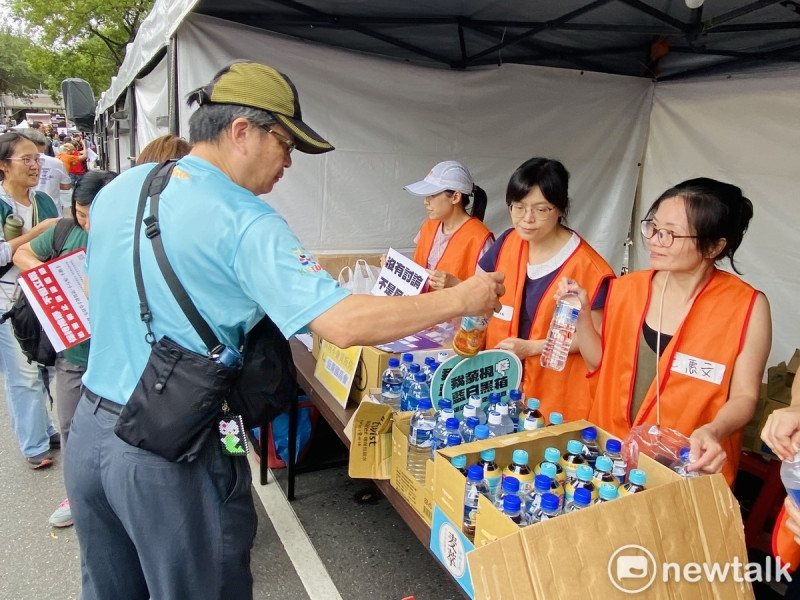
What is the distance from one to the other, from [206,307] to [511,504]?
766 mm

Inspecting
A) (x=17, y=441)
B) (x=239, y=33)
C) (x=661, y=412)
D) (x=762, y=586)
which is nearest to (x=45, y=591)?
(x=17, y=441)

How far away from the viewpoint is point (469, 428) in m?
1.41

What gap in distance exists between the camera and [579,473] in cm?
114

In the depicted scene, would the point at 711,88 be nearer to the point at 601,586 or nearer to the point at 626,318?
the point at 626,318

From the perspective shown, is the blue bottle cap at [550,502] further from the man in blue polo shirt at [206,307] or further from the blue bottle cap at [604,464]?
the man in blue polo shirt at [206,307]

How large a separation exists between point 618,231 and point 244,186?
4.61 metres

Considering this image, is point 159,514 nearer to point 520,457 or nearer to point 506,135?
point 520,457

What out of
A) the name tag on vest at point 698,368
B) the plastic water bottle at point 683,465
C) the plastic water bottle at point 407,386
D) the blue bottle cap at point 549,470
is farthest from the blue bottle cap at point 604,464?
the plastic water bottle at point 407,386

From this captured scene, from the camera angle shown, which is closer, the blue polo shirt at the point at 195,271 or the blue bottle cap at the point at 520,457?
the blue polo shirt at the point at 195,271

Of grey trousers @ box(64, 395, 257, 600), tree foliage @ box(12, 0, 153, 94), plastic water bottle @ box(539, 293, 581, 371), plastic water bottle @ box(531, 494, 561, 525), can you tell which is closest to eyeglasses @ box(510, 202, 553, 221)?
plastic water bottle @ box(539, 293, 581, 371)

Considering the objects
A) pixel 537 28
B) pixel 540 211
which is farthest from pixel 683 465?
pixel 537 28

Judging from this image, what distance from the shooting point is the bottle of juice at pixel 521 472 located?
46.1 inches

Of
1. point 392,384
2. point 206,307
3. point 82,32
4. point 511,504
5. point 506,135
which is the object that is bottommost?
point 392,384

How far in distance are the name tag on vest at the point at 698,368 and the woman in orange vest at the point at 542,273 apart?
1.57 feet
